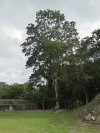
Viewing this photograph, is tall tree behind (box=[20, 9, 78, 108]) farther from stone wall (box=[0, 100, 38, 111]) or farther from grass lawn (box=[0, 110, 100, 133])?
grass lawn (box=[0, 110, 100, 133])

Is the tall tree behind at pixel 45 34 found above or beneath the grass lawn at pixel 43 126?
above

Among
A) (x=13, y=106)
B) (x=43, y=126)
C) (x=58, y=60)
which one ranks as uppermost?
(x=58, y=60)

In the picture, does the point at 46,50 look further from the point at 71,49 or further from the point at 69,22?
the point at 69,22

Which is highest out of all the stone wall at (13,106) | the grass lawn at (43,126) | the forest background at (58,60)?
the forest background at (58,60)

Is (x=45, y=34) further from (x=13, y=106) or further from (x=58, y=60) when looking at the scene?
(x=13, y=106)

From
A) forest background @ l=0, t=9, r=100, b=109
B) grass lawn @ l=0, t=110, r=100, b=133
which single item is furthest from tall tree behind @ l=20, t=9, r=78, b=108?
grass lawn @ l=0, t=110, r=100, b=133

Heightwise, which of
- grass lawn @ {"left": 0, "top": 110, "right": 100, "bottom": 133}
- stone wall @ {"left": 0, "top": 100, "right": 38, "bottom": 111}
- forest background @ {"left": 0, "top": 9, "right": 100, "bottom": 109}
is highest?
forest background @ {"left": 0, "top": 9, "right": 100, "bottom": 109}

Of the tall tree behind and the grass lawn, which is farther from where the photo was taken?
the tall tree behind

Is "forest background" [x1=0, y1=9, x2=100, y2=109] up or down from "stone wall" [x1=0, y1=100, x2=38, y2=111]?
up

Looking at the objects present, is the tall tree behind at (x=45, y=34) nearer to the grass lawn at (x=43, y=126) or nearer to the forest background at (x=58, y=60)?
the forest background at (x=58, y=60)

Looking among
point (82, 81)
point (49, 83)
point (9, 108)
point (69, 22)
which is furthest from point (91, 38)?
point (9, 108)

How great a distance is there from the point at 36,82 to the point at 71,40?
989cm

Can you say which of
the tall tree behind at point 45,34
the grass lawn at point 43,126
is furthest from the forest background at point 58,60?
the grass lawn at point 43,126

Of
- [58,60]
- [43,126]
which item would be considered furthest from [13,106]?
[43,126]
